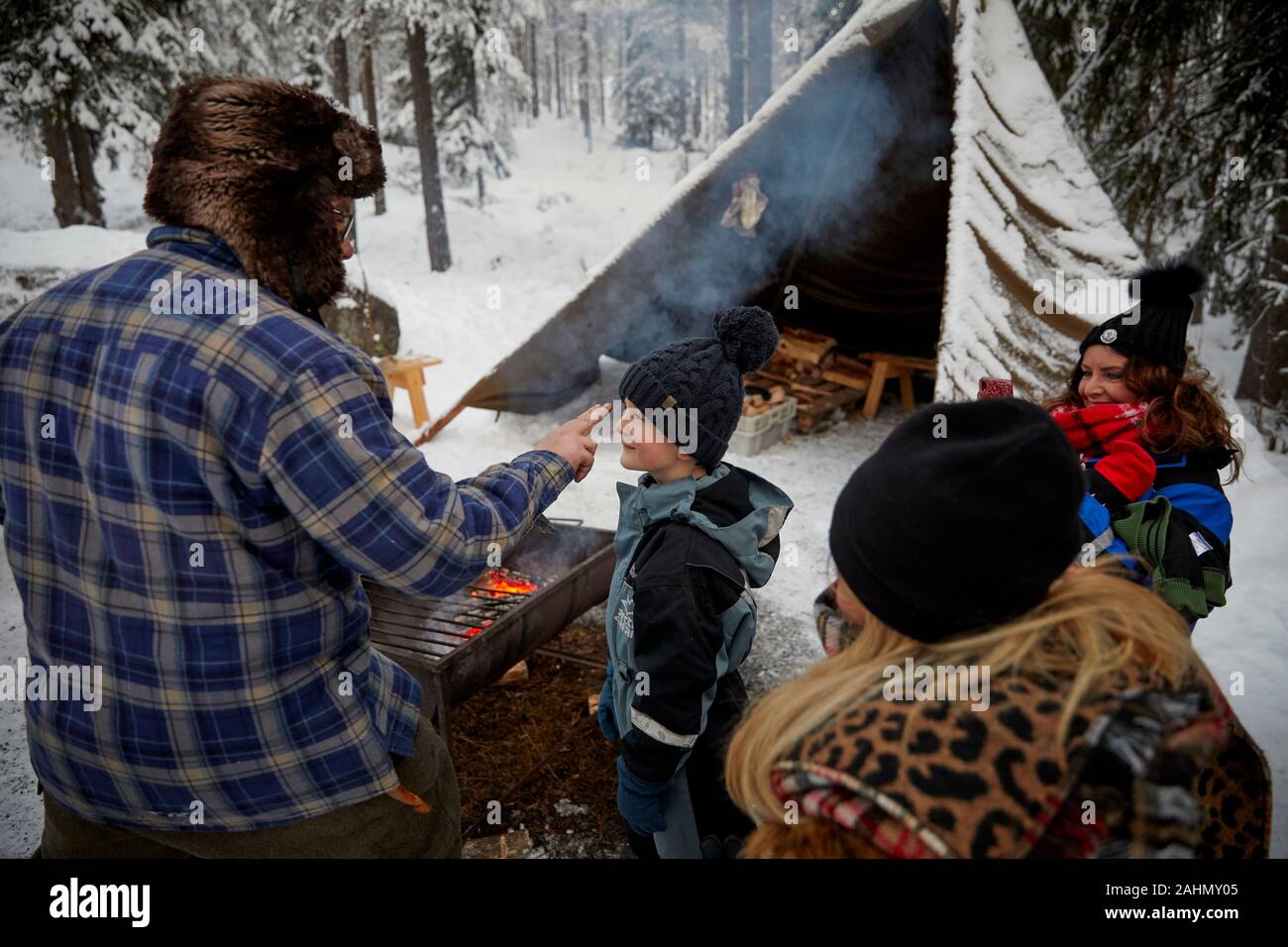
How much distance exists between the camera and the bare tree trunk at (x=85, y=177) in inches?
556

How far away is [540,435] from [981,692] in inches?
255

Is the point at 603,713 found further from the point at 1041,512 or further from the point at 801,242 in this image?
the point at 801,242

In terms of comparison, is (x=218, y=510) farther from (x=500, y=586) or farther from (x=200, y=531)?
(x=500, y=586)

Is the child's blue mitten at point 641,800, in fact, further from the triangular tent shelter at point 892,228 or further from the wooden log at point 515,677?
the triangular tent shelter at point 892,228

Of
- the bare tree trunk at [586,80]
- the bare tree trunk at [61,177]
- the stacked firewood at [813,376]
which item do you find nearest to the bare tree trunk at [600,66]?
the bare tree trunk at [586,80]

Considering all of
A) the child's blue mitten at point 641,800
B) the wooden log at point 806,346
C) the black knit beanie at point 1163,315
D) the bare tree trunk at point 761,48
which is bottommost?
the wooden log at point 806,346

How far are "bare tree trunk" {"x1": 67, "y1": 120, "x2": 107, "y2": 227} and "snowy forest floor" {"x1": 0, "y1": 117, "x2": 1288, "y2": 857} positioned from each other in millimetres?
4677

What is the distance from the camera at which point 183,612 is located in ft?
4.84

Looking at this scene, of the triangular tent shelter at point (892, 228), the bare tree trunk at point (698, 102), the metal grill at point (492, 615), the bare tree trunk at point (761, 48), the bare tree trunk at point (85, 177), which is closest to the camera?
the metal grill at point (492, 615)

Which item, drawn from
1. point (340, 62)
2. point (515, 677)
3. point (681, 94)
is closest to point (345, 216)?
point (515, 677)

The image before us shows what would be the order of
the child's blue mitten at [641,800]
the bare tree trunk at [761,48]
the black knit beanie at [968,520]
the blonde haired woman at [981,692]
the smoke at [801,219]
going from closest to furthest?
1. the blonde haired woman at [981,692]
2. the black knit beanie at [968,520]
3. the child's blue mitten at [641,800]
4. the smoke at [801,219]
5. the bare tree trunk at [761,48]

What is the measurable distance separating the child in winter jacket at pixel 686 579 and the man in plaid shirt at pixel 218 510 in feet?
2.26

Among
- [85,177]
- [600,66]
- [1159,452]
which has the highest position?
[600,66]

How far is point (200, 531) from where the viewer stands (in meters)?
1.45
